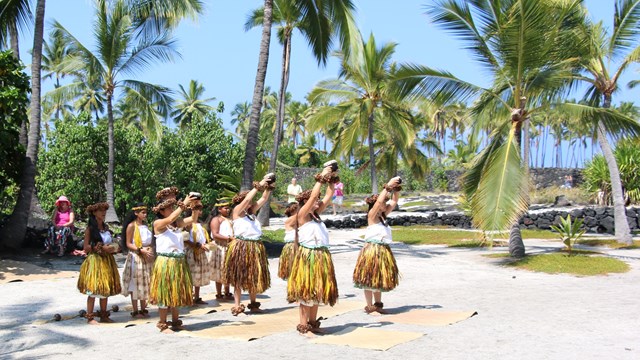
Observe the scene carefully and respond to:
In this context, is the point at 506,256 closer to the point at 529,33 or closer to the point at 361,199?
the point at 529,33

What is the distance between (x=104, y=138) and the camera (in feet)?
63.6

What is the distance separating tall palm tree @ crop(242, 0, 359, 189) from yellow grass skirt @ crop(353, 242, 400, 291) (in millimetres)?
7189

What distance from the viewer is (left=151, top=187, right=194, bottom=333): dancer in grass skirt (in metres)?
6.26

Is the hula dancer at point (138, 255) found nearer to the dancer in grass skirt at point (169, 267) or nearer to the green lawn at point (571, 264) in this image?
the dancer in grass skirt at point (169, 267)

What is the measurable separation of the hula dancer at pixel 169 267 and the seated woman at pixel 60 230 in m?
7.08

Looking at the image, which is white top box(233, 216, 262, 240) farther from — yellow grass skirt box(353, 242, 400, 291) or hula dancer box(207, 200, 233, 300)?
yellow grass skirt box(353, 242, 400, 291)

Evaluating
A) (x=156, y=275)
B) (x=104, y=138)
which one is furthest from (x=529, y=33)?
(x=104, y=138)

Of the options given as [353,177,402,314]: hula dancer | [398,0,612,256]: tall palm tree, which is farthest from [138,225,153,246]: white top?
[398,0,612,256]: tall palm tree

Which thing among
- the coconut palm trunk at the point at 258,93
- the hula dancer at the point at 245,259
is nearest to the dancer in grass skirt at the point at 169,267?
the hula dancer at the point at 245,259

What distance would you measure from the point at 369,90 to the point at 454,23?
26.4 feet

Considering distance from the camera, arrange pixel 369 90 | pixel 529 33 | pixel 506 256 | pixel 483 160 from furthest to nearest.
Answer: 1. pixel 369 90
2. pixel 506 256
3. pixel 483 160
4. pixel 529 33

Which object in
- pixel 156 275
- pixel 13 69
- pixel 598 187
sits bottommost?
pixel 156 275

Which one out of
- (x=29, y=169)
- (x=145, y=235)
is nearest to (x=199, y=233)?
(x=145, y=235)

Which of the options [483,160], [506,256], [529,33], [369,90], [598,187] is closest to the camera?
[529,33]
